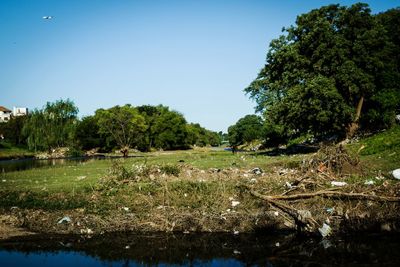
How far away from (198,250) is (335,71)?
67.8ft

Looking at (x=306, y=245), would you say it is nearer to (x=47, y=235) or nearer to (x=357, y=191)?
(x=357, y=191)

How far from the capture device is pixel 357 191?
11047 millimetres

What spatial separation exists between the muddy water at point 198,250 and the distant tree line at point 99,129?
133 feet

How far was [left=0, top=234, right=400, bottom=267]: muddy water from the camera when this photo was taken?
26.2ft

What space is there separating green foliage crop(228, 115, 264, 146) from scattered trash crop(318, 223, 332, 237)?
85541mm

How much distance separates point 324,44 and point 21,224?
22704mm

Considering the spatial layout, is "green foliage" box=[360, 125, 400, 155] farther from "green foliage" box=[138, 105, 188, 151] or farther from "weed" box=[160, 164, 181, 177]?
"green foliage" box=[138, 105, 188, 151]

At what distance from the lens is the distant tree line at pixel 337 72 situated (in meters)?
24.4

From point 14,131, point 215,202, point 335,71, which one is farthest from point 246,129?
point 215,202

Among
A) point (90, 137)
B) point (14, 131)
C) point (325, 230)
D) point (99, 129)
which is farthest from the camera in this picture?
point (14, 131)

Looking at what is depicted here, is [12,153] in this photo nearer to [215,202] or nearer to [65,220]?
[65,220]

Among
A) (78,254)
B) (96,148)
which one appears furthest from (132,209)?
(96,148)

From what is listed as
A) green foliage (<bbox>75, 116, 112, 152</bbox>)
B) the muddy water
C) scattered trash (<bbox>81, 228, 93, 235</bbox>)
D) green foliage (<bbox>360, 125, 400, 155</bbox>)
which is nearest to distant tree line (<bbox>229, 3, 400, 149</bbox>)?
green foliage (<bbox>360, 125, 400, 155</bbox>)

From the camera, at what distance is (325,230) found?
9.48m
